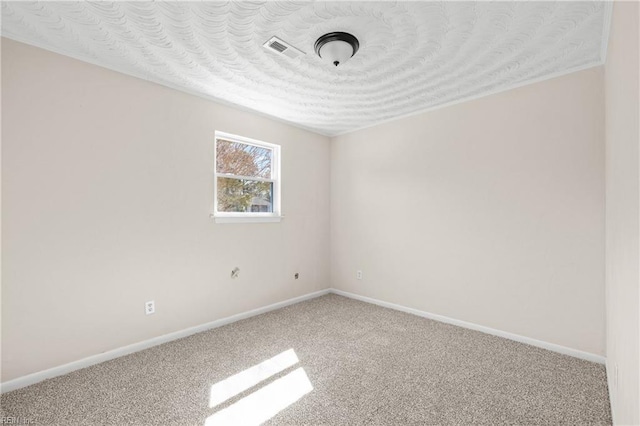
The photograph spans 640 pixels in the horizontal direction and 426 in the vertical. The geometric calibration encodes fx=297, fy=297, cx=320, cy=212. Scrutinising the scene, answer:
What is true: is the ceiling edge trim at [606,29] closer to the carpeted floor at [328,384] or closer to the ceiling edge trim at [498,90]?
the ceiling edge trim at [498,90]

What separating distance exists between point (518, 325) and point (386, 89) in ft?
8.45

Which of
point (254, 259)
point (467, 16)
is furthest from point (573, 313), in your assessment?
point (254, 259)

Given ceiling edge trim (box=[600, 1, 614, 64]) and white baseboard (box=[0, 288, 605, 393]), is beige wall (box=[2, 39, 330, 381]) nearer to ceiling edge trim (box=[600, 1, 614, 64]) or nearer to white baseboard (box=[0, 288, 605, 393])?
white baseboard (box=[0, 288, 605, 393])

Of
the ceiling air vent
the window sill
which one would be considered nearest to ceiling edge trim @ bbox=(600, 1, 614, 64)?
the ceiling air vent

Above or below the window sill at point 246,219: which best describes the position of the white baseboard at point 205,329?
below

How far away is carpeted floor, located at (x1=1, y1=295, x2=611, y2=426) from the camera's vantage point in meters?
1.77

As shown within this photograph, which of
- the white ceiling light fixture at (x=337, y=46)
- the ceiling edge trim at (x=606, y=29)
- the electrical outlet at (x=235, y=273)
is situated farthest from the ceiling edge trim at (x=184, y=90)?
the ceiling edge trim at (x=606, y=29)

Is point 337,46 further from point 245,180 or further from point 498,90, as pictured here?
point 245,180

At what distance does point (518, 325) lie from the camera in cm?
279

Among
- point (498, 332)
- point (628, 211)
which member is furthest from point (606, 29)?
point (498, 332)

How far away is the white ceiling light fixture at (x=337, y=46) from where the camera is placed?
79.8 inches

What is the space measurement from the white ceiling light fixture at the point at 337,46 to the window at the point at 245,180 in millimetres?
1590

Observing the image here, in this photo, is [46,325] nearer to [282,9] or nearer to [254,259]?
[254,259]

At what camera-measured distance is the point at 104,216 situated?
2439 mm
